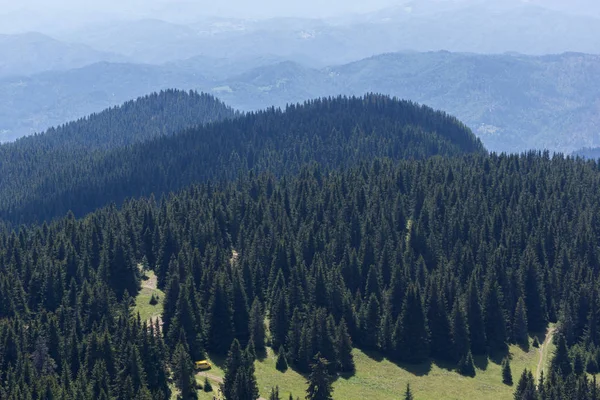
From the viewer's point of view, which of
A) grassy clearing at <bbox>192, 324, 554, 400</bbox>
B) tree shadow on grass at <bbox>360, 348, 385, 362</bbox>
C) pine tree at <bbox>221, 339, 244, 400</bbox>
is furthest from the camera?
tree shadow on grass at <bbox>360, 348, 385, 362</bbox>

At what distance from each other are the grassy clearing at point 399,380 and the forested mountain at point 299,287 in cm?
335

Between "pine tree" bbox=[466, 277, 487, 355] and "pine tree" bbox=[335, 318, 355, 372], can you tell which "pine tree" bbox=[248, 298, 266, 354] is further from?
"pine tree" bbox=[466, 277, 487, 355]

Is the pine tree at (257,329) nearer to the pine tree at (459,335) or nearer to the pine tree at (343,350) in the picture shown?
the pine tree at (343,350)

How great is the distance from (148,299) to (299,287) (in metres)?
30.1

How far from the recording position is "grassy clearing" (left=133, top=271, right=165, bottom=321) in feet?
467

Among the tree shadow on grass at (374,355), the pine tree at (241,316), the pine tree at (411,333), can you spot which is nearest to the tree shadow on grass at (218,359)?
the pine tree at (241,316)

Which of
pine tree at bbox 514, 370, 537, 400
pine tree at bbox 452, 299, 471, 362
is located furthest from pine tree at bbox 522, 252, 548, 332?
pine tree at bbox 514, 370, 537, 400

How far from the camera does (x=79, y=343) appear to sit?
11475 centimetres

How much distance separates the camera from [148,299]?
151250 mm

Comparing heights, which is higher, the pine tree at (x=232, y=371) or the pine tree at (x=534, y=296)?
the pine tree at (x=232, y=371)

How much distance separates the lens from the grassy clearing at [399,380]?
115875mm

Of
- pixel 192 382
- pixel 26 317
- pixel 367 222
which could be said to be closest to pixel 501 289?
pixel 367 222

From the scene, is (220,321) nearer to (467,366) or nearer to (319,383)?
(319,383)

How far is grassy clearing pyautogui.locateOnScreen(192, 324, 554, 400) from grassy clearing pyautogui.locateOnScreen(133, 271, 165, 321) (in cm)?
2453
